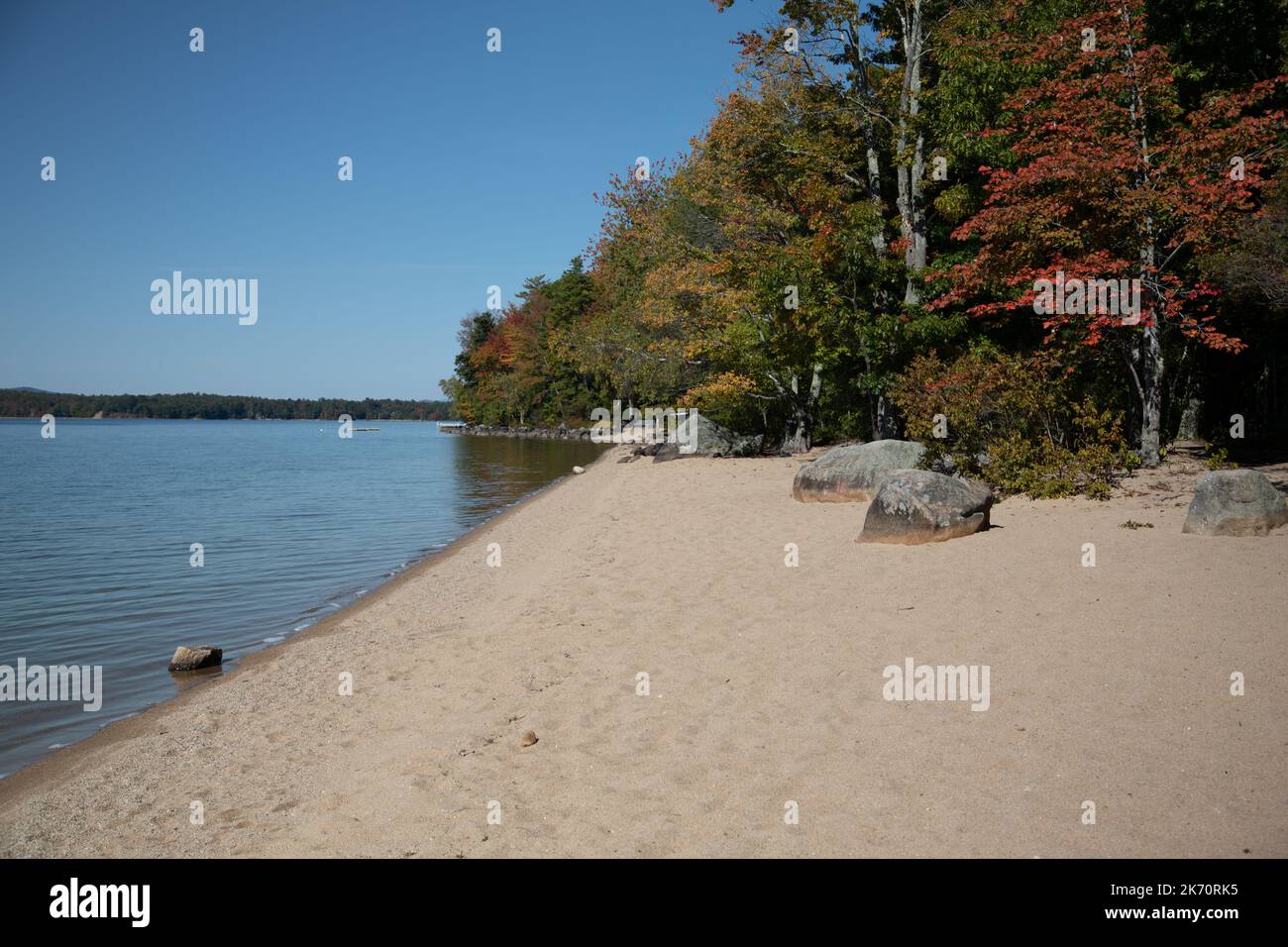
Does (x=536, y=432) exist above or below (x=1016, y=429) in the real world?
above

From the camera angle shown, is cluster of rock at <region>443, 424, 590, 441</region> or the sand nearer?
the sand

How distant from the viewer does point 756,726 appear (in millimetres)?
6074

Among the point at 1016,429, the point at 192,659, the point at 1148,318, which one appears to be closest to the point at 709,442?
the point at 1016,429

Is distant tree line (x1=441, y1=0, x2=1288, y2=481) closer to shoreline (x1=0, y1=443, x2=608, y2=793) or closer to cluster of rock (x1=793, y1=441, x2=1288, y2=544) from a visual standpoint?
cluster of rock (x1=793, y1=441, x2=1288, y2=544)

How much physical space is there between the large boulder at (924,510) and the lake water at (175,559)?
9.04 m

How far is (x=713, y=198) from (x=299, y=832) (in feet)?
82.4

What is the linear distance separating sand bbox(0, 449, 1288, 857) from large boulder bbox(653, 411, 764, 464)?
20.6 meters

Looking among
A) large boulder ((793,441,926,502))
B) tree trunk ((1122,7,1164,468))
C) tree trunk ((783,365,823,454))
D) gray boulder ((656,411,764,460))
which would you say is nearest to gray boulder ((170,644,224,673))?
large boulder ((793,441,926,502))

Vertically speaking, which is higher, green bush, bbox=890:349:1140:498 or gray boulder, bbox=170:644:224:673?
green bush, bbox=890:349:1140:498

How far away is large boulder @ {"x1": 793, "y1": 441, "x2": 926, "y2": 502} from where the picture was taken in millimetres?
15797

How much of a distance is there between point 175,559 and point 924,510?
15776 millimetres

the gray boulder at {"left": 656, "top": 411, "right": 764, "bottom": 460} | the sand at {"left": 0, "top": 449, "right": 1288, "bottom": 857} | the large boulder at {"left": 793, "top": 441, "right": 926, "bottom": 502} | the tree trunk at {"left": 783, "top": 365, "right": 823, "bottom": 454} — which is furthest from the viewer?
the gray boulder at {"left": 656, "top": 411, "right": 764, "bottom": 460}

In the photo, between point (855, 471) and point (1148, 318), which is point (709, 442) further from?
point (1148, 318)
